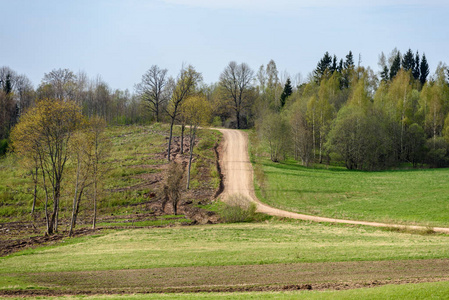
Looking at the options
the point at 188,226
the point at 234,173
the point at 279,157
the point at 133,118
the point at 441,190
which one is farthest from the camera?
the point at 133,118

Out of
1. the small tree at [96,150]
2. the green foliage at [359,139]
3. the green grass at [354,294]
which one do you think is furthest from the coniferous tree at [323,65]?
the green grass at [354,294]

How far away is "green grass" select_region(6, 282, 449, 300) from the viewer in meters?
14.1

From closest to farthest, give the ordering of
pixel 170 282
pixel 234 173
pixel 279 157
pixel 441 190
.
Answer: pixel 170 282 < pixel 441 190 < pixel 234 173 < pixel 279 157

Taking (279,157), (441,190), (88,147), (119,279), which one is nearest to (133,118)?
(279,157)

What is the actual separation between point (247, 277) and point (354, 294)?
6.17 meters

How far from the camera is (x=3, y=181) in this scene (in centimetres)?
5750

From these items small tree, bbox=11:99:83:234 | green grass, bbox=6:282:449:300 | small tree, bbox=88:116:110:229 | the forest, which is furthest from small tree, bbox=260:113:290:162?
green grass, bbox=6:282:449:300

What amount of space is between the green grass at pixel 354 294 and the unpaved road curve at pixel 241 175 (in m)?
20.0

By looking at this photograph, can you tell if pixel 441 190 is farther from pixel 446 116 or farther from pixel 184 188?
pixel 446 116

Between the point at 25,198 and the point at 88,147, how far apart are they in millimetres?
18956

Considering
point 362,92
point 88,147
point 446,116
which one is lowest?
point 88,147

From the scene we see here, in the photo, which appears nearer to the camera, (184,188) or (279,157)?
(184,188)

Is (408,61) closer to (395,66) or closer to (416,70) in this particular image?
(416,70)

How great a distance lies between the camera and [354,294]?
14711 mm
